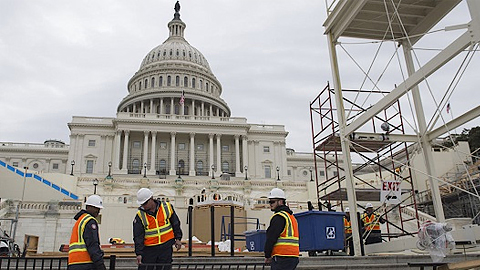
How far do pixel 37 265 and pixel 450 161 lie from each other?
107 ft

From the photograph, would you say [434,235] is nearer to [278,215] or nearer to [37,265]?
[278,215]

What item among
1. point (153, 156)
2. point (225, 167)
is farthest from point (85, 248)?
point (225, 167)

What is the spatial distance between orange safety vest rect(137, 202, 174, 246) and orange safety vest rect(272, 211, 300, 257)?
1749 millimetres

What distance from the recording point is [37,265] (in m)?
8.85

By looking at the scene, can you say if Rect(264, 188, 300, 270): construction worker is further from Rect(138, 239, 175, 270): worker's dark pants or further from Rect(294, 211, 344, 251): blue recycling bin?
Rect(294, 211, 344, 251): blue recycling bin

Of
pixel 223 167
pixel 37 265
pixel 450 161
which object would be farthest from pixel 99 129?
pixel 37 265

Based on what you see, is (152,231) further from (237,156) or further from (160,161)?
(160,161)

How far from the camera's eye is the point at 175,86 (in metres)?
90.4

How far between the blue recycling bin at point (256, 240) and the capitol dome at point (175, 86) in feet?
223

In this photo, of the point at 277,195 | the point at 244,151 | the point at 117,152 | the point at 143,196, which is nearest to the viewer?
the point at 277,195

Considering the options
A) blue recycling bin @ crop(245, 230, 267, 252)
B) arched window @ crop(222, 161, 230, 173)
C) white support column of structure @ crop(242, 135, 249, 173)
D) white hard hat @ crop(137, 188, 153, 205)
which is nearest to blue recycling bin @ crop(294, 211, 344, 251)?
blue recycling bin @ crop(245, 230, 267, 252)

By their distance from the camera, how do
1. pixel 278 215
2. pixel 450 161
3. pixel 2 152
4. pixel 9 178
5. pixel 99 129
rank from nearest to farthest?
1. pixel 278 215
2. pixel 450 161
3. pixel 9 178
4. pixel 99 129
5. pixel 2 152

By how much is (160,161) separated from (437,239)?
6640 centimetres

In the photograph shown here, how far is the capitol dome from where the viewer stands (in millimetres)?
86875
